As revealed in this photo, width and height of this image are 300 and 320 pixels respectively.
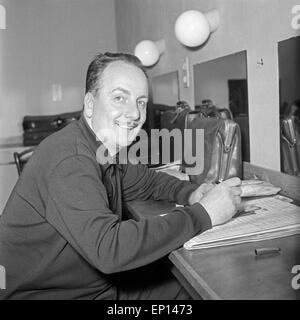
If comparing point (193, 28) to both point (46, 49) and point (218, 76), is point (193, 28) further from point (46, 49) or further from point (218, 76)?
point (46, 49)

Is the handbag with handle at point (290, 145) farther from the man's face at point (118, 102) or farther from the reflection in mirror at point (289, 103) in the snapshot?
the man's face at point (118, 102)

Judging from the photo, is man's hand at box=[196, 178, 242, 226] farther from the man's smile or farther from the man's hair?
the man's hair

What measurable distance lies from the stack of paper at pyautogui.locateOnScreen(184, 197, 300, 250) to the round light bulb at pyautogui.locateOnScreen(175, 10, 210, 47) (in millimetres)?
949

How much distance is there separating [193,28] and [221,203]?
1017 mm

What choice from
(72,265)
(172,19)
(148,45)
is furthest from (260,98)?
(148,45)

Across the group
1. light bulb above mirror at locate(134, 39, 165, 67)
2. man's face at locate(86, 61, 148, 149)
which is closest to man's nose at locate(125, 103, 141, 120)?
man's face at locate(86, 61, 148, 149)

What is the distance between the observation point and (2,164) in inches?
130

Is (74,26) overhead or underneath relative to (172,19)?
overhead

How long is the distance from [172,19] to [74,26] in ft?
5.76

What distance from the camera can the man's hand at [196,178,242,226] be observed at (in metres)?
0.80

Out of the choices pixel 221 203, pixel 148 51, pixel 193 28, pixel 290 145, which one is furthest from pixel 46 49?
pixel 221 203

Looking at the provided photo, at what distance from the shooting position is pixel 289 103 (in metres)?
1.16

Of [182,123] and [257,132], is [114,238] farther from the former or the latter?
[182,123]

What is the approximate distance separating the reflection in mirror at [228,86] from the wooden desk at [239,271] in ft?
2.43
